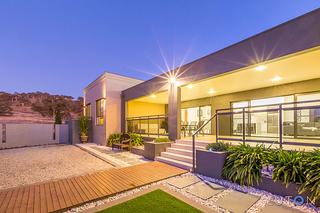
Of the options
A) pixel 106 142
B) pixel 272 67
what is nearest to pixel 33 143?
pixel 106 142

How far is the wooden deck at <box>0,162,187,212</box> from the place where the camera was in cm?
321

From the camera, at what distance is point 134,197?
3572mm

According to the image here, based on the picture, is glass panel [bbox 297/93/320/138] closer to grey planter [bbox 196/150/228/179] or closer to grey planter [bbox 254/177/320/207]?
grey planter [bbox 254/177/320/207]

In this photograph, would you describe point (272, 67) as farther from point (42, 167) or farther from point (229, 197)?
point (42, 167)

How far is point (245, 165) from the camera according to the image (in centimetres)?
404

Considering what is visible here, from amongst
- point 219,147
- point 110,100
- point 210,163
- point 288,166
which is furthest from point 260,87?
point 110,100

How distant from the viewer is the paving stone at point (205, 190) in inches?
144

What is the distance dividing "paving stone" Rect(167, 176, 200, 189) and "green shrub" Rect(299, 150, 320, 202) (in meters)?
2.24

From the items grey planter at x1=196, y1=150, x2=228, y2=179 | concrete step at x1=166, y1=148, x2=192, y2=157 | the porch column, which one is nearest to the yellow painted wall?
the porch column

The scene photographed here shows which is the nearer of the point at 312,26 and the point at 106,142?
the point at 312,26

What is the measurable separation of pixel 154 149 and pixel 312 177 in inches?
190

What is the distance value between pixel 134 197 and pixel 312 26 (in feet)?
18.0

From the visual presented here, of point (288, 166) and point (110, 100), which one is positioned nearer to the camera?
point (288, 166)

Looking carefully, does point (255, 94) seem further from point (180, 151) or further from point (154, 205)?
point (154, 205)
